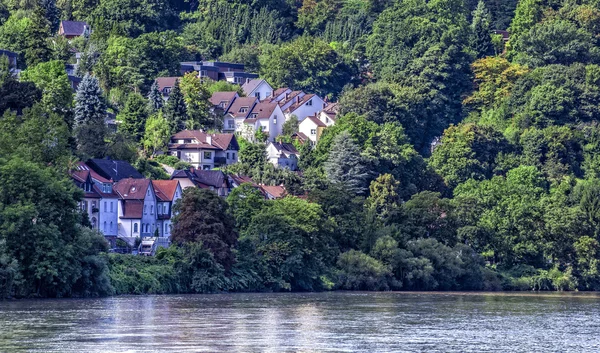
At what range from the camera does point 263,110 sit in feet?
511

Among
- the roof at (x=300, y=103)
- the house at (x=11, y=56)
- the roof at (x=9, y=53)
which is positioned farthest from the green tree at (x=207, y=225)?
the roof at (x=300, y=103)

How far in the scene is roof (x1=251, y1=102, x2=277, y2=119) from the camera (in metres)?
155

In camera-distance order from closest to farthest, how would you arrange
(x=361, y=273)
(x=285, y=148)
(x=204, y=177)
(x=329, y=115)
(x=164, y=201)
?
(x=361, y=273)
(x=164, y=201)
(x=204, y=177)
(x=285, y=148)
(x=329, y=115)

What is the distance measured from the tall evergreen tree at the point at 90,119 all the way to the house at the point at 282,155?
19.5m

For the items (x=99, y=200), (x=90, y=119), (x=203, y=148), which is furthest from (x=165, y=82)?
(x=99, y=200)

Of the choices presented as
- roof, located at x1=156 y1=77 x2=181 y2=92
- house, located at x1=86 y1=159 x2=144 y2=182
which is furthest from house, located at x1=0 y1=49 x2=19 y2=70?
house, located at x1=86 y1=159 x2=144 y2=182

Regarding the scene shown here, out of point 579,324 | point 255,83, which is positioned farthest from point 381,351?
point 255,83

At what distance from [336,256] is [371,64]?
72.7m

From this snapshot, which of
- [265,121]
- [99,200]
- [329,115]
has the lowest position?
[99,200]

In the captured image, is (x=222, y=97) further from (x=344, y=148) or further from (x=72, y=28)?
(x=344, y=148)

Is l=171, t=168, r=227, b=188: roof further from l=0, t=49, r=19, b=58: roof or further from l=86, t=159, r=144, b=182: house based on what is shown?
l=0, t=49, r=19, b=58: roof

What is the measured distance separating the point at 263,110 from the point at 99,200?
46.6 m

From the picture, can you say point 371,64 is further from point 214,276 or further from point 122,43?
point 214,276

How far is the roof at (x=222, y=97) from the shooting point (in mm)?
159500
